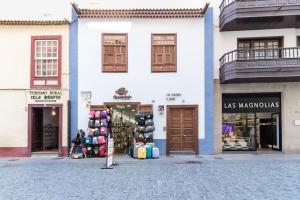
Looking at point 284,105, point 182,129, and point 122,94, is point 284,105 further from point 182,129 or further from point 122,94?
point 122,94

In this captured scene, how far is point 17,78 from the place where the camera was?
20078mm

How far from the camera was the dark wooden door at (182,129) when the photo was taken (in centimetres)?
2003

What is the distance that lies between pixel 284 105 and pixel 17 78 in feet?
46.3

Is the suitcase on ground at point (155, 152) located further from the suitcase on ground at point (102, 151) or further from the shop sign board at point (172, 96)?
the shop sign board at point (172, 96)

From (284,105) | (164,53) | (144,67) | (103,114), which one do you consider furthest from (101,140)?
(284,105)

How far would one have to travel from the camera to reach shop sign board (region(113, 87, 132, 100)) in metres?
19.9

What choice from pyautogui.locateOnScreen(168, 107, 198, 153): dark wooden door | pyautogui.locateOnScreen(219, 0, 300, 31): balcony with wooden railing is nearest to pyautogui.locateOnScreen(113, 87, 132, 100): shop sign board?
pyautogui.locateOnScreen(168, 107, 198, 153): dark wooden door

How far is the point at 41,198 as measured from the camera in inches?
385

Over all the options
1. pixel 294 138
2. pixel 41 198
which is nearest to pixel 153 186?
pixel 41 198

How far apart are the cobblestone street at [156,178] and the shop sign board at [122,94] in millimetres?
3383

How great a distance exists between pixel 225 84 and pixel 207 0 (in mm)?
4570

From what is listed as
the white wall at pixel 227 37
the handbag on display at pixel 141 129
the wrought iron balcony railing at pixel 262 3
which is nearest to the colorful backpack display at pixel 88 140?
the handbag on display at pixel 141 129

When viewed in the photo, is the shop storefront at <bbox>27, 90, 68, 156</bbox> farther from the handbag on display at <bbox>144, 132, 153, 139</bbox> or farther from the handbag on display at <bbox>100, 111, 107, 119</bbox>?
the handbag on display at <bbox>144, 132, 153, 139</bbox>

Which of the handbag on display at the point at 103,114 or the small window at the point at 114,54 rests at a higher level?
the small window at the point at 114,54
